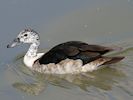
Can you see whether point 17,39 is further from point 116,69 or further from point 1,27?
point 116,69

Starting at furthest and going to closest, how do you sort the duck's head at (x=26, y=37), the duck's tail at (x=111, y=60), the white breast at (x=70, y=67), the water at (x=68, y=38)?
1. the duck's head at (x=26, y=37)
2. the white breast at (x=70, y=67)
3. the duck's tail at (x=111, y=60)
4. the water at (x=68, y=38)

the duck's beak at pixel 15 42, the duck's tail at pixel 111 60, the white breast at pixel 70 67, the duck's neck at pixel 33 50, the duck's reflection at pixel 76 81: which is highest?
the duck's beak at pixel 15 42

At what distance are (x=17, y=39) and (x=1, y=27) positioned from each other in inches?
41.5

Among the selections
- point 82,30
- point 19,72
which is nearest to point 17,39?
point 19,72

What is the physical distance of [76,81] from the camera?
948 cm

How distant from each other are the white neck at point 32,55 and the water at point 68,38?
0.50ft

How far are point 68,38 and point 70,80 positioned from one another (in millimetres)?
1587

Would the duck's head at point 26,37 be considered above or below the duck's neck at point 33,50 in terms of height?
above

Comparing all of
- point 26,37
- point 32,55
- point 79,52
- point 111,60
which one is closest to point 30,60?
point 32,55

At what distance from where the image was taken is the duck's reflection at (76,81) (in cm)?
919

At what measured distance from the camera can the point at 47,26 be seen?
11.2 m

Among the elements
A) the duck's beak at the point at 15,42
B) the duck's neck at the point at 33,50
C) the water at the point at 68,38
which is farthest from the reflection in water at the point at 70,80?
the duck's beak at the point at 15,42

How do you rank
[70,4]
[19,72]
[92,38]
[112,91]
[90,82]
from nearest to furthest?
[112,91], [90,82], [19,72], [92,38], [70,4]

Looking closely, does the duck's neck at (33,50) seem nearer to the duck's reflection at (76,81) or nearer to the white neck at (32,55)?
the white neck at (32,55)
